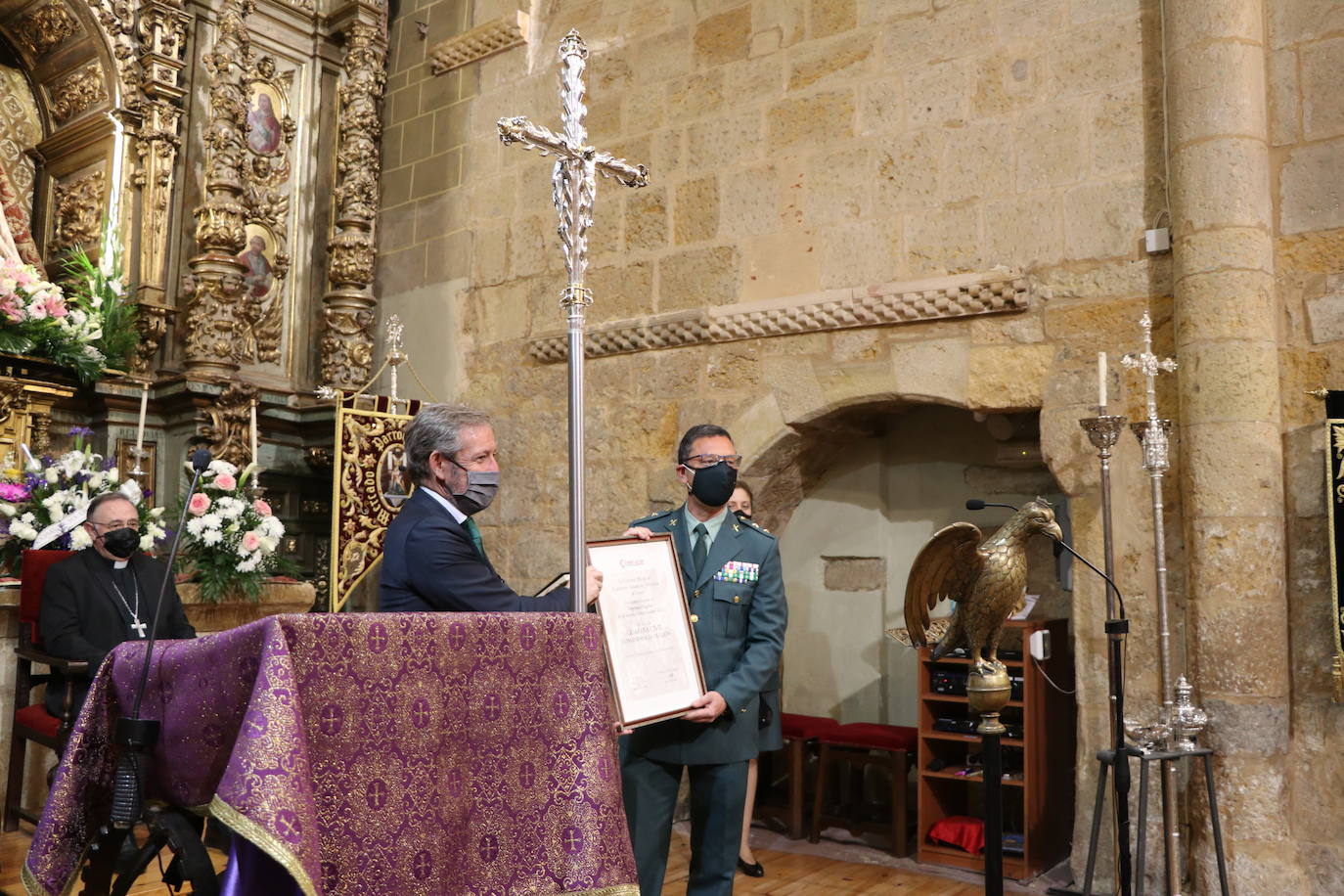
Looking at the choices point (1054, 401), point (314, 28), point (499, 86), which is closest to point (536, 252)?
point (499, 86)

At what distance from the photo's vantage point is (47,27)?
6.47 m

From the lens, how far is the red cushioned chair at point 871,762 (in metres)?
4.98

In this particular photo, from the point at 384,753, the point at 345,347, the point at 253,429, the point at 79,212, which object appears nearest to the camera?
the point at 384,753

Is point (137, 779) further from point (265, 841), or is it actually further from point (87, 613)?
point (87, 613)

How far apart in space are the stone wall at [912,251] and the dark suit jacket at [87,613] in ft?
6.63

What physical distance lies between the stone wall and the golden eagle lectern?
1.37 meters

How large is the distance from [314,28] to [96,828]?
20.4 feet

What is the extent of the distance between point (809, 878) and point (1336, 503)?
244 centimetres

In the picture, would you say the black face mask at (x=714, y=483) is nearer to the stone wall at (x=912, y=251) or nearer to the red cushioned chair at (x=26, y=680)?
the stone wall at (x=912, y=251)

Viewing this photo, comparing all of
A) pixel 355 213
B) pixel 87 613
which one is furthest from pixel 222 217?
pixel 87 613

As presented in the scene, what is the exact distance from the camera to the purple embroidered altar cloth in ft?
5.48

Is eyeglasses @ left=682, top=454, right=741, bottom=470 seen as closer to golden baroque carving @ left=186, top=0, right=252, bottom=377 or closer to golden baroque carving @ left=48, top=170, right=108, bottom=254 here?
golden baroque carving @ left=186, top=0, right=252, bottom=377

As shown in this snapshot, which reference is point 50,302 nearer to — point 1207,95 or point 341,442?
point 341,442

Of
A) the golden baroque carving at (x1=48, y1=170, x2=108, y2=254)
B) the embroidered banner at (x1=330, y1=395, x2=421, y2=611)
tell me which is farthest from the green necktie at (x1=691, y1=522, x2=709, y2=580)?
the golden baroque carving at (x1=48, y1=170, x2=108, y2=254)
